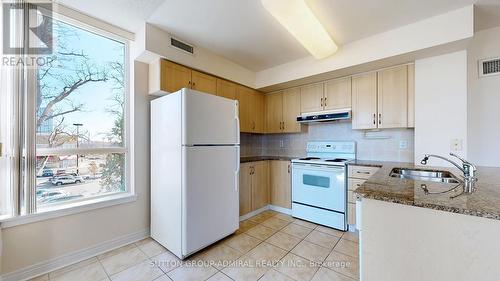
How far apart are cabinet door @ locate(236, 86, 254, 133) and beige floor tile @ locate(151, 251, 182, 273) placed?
1994 mm

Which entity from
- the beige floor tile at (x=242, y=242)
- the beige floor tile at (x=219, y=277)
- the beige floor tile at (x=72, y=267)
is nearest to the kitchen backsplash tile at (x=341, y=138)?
the beige floor tile at (x=242, y=242)

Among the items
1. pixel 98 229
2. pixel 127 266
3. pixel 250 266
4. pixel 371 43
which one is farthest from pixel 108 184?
pixel 371 43

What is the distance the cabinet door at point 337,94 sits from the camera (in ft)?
9.54

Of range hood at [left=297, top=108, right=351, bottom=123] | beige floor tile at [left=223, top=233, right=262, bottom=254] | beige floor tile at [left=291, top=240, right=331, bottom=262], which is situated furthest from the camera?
range hood at [left=297, top=108, right=351, bottom=123]

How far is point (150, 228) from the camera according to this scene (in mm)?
2469

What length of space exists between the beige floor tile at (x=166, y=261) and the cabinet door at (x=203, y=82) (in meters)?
1.99

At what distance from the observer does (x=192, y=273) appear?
1.79 meters

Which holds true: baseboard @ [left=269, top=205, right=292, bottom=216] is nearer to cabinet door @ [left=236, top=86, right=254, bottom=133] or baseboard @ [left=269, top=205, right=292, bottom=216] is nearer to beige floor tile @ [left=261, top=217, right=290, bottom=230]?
beige floor tile @ [left=261, top=217, right=290, bottom=230]

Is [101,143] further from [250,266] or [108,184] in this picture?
[250,266]

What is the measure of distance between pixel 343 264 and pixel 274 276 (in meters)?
0.70

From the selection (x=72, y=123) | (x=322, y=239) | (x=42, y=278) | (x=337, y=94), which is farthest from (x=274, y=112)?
(x=42, y=278)

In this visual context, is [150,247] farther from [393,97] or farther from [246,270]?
[393,97]

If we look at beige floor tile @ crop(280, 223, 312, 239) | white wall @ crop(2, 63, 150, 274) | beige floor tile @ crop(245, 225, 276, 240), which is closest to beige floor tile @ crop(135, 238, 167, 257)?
white wall @ crop(2, 63, 150, 274)

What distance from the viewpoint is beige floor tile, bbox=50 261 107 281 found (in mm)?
1723
